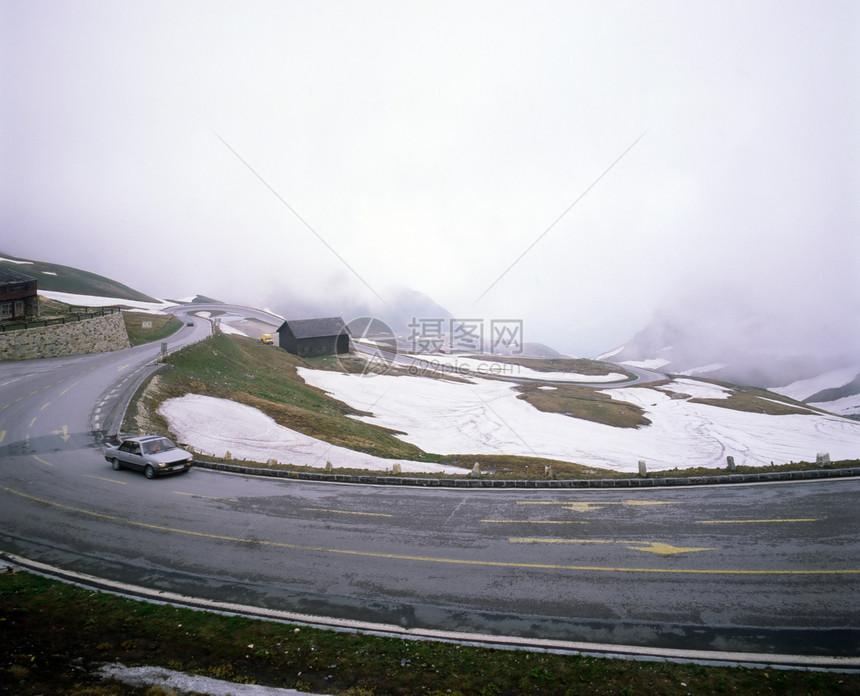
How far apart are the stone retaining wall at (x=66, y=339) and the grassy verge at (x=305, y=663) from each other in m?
42.7

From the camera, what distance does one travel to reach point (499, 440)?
135 feet

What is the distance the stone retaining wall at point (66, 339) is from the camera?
39.8m

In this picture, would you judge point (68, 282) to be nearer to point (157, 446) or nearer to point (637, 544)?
point (157, 446)

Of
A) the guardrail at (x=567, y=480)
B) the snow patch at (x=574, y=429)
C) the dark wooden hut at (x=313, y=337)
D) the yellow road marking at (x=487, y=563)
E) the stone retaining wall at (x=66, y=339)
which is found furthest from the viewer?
the dark wooden hut at (x=313, y=337)

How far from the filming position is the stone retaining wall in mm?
39812

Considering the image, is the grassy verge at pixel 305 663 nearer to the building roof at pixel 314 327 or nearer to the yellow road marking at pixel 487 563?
the yellow road marking at pixel 487 563

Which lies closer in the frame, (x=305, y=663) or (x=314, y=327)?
(x=305, y=663)

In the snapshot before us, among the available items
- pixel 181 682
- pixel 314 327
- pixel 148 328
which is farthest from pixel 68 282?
pixel 181 682

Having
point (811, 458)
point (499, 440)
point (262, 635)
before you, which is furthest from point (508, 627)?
point (811, 458)

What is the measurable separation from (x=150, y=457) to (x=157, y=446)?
101cm

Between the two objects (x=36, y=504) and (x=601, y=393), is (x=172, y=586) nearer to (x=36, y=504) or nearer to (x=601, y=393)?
(x=36, y=504)

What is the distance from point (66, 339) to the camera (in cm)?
4409

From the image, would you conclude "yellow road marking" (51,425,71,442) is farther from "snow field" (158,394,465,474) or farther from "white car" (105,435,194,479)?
"white car" (105,435,194,479)

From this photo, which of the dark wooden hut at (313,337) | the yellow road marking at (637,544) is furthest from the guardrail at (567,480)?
the dark wooden hut at (313,337)
